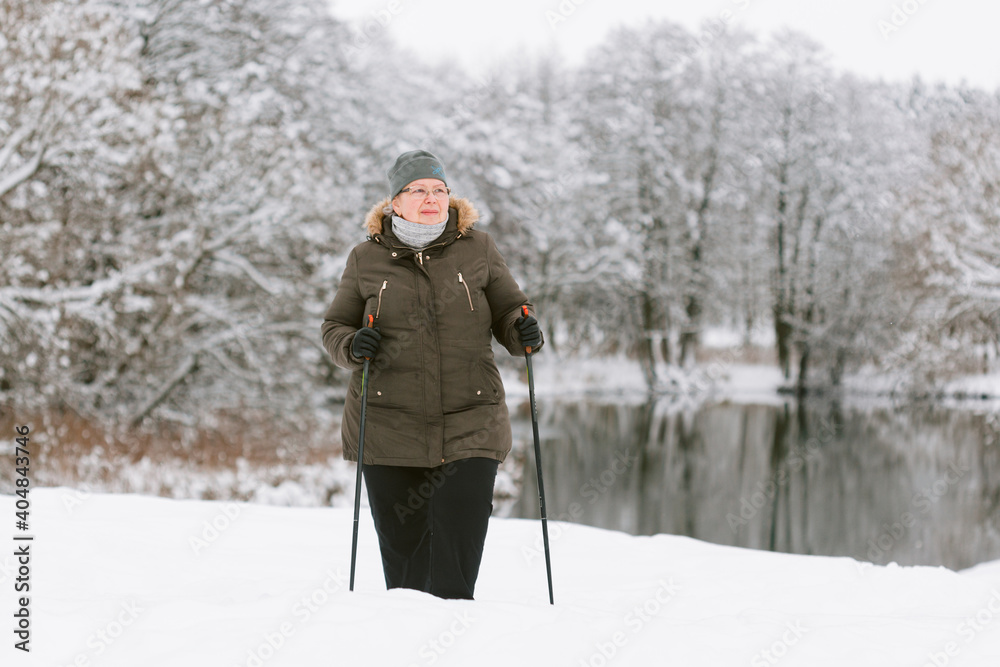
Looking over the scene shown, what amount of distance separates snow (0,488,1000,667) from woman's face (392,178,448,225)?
1.33 m

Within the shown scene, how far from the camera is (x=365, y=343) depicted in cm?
310

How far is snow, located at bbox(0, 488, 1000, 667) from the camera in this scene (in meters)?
2.55

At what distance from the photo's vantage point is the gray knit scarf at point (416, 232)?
10.5 feet

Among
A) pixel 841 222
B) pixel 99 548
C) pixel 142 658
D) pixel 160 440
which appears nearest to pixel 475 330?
pixel 142 658

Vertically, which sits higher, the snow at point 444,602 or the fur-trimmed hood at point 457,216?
the fur-trimmed hood at point 457,216

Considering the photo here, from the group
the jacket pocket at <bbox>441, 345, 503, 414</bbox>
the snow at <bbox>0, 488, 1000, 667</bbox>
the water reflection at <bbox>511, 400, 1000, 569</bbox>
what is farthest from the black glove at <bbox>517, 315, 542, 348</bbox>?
the water reflection at <bbox>511, 400, 1000, 569</bbox>

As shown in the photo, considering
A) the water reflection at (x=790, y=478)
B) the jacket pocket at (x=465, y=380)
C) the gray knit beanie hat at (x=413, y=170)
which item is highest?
the gray knit beanie hat at (x=413, y=170)

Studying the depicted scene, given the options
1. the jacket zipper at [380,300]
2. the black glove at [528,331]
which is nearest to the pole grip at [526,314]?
the black glove at [528,331]

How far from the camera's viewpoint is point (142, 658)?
242 centimetres

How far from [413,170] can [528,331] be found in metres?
0.72

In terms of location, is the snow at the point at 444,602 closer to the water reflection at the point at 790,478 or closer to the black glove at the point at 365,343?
the black glove at the point at 365,343

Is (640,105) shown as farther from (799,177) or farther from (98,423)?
(98,423)

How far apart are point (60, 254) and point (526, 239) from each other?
15894 millimetres

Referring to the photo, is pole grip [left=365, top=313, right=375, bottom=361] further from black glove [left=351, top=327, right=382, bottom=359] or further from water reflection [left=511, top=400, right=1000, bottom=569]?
water reflection [left=511, top=400, right=1000, bottom=569]
